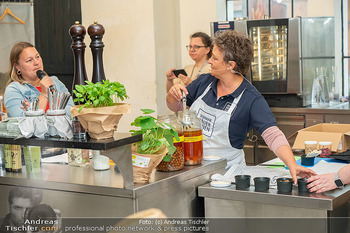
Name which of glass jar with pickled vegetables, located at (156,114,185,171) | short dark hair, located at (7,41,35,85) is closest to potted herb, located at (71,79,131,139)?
glass jar with pickled vegetables, located at (156,114,185,171)

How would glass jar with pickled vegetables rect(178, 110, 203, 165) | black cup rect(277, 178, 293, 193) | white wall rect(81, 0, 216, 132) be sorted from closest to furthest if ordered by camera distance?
black cup rect(277, 178, 293, 193) → glass jar with pickled vegetables rect(178, 110, 203, 165) → white wall rect(81, 0, 216, 132)

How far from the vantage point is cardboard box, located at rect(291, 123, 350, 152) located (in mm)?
3230

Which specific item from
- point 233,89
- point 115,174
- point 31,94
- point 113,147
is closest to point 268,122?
Answer: point 233,89

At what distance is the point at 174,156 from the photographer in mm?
2289

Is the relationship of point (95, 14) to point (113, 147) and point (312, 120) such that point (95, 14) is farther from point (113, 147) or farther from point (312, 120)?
point (113, 147)

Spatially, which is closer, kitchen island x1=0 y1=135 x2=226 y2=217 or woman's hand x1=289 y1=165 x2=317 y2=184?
kitchen island x1=0 y1=135 x2=226 y2=217

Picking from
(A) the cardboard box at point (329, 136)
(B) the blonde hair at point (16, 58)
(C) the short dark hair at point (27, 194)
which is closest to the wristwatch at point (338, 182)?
(A) the cardboard box at point (329, 136)

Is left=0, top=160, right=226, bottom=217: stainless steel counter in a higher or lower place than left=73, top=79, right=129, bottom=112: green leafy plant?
lower

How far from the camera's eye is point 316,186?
2.16 m

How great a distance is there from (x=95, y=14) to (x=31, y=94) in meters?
3.01

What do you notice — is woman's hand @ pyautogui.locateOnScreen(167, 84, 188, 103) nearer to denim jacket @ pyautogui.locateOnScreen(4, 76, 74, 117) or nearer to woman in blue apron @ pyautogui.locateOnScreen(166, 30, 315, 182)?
woman in blue apron @ pyautogui.locateOnScreen(166, 30, 315, 182)

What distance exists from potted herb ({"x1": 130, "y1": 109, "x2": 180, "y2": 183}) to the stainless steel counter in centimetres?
7

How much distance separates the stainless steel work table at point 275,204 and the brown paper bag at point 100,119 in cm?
Result: 58

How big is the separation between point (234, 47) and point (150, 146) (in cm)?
115
